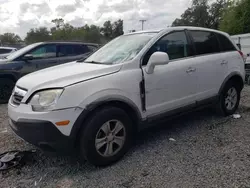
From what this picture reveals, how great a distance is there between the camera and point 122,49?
12.7ft

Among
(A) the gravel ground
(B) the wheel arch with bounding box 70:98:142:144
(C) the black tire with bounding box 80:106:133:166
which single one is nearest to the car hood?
(B) the wheel arch with bounding box 70:98:142:144

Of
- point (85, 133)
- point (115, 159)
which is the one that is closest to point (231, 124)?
point (115, 159)

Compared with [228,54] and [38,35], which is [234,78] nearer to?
[228,54]

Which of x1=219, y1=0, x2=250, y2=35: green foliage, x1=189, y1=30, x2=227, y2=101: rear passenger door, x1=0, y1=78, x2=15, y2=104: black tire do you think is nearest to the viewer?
x1=189, y1=30, x2=227, y2=101: rear passenger door

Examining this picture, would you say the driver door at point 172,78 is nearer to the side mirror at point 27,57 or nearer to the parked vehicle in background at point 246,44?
the side mirror at point 27,57

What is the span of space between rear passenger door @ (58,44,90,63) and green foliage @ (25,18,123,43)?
39138 millimetres

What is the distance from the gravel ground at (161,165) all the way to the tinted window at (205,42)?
4.52ft

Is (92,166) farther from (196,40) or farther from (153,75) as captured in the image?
(196,40)

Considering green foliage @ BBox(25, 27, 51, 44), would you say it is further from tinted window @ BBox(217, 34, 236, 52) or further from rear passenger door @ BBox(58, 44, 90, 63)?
tinted window @ BBox(217, 34, 236, 52)

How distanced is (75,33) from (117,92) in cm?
6061

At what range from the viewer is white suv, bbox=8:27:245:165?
9.32 feet

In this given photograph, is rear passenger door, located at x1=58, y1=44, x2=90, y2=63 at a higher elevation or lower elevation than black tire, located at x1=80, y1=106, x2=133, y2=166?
higher

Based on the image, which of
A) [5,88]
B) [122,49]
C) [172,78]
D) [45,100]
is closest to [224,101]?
[172,78]

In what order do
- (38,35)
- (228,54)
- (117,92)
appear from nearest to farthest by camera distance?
(117,92)
(228,54)
(38,35)
